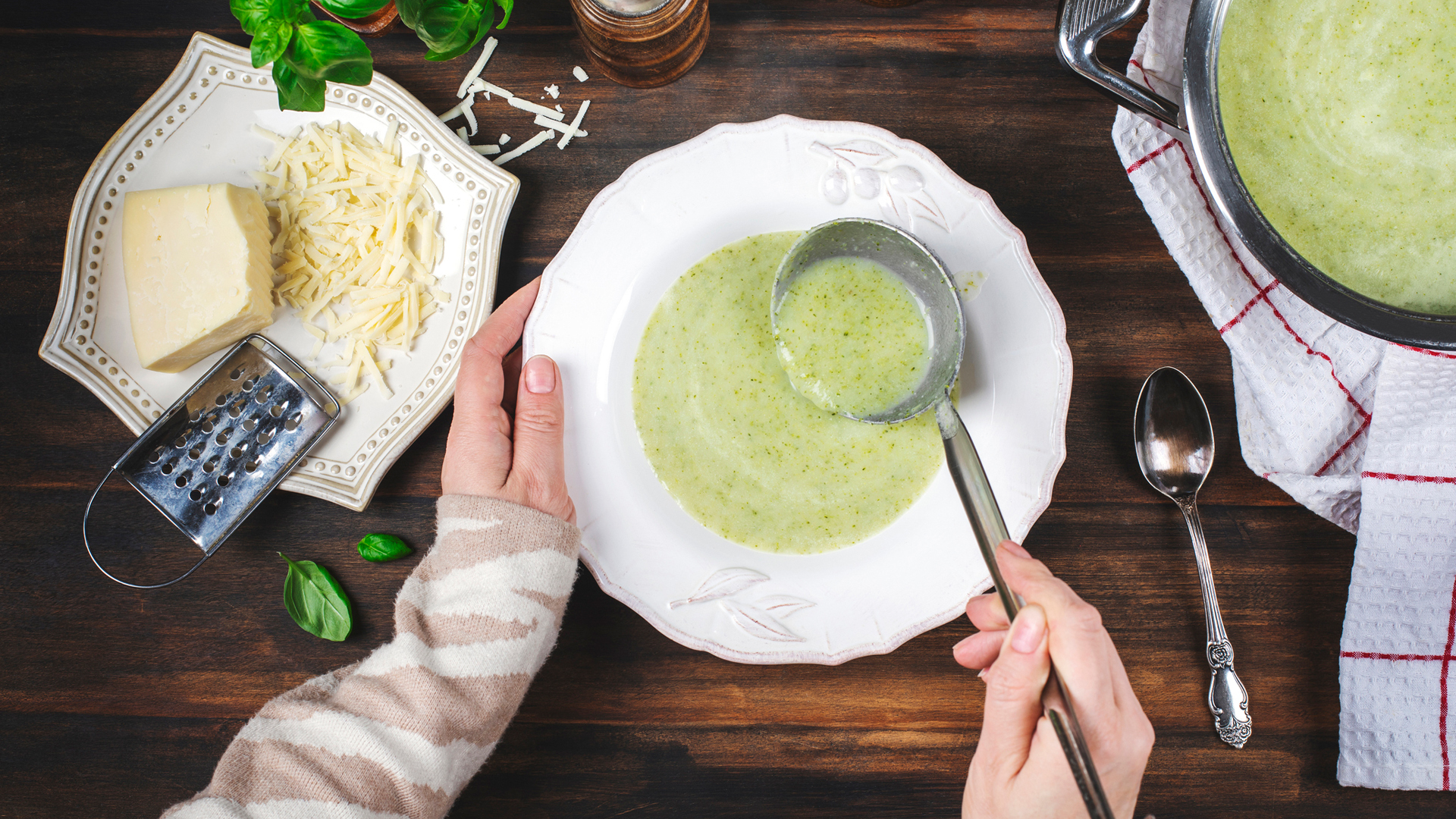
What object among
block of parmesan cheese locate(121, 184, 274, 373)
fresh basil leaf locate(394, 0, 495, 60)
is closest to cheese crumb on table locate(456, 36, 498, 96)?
fresh basil leaf locate(394, 0, 495, 60)

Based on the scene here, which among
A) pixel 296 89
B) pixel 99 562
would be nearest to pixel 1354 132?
pixel 296 89

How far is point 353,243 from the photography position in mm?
1254

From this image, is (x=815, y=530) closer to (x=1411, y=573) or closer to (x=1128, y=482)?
(x=1128, y=482)

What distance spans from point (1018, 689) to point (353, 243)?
1265 mm

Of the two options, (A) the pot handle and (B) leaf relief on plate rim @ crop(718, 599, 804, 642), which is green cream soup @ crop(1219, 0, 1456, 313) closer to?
(A) the pot handle

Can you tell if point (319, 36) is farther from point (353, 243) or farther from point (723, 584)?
point (723, 584)

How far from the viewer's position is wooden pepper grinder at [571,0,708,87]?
1.13 m

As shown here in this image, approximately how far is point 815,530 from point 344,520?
857mm

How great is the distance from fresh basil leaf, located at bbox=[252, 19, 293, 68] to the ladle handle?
109 centimetres

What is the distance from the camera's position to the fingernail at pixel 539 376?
1.19m

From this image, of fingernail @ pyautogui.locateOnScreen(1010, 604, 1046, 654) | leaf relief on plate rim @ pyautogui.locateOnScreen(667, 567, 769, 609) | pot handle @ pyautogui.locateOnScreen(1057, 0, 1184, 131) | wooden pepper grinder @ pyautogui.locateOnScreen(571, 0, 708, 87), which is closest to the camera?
fingernail @ pyautogui.locateOnScreen(1010, 604, 1046, 654)

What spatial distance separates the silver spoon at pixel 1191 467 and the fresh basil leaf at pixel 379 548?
1.33 m

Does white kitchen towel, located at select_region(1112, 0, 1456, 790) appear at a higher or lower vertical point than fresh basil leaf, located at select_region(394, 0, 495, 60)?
lower

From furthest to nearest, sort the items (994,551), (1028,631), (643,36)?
(643,36)
(994,551)
(1028,631)
